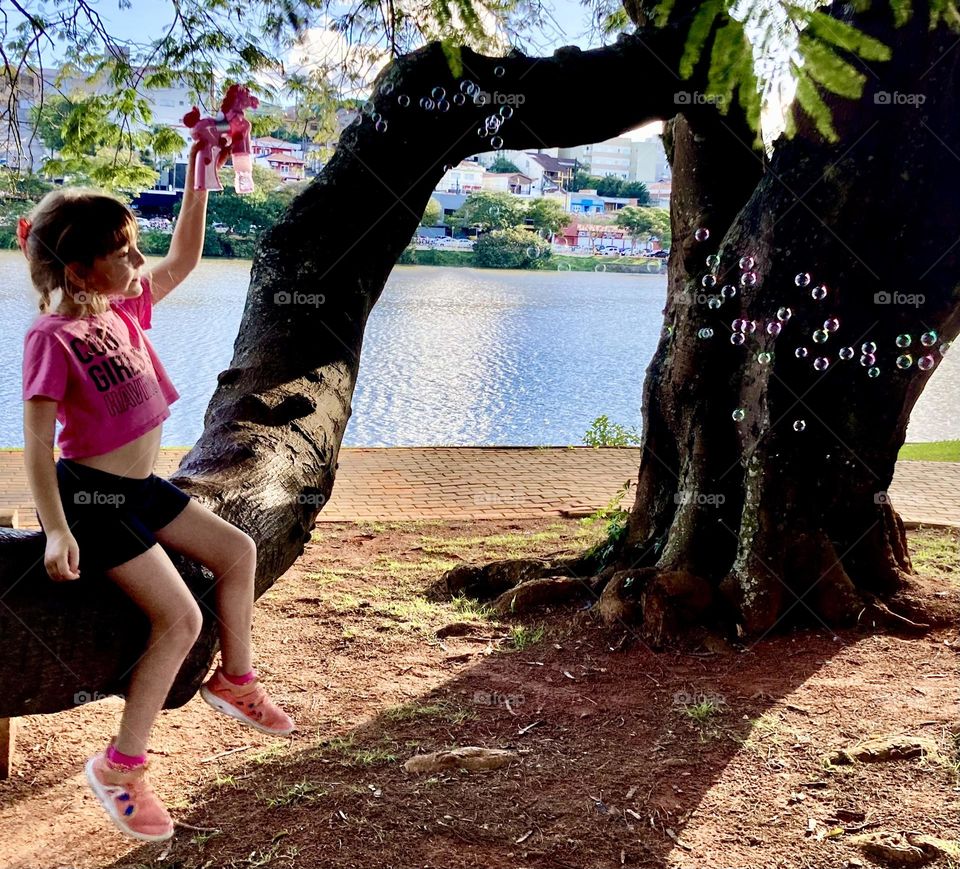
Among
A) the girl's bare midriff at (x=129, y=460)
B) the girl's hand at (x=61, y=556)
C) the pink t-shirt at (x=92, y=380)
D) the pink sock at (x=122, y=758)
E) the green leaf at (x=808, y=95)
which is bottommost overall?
the pink sock at (x=122, y=758)

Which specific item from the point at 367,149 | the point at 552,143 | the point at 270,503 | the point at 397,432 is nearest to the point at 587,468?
the point at 397,432

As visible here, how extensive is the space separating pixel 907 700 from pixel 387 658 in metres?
2.35

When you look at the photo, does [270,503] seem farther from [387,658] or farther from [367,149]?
[387,658]

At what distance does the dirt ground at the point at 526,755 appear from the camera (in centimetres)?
341

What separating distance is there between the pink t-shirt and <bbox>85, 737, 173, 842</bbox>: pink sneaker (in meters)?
0.84

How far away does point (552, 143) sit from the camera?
16.0ft

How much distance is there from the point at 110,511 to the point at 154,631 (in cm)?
33

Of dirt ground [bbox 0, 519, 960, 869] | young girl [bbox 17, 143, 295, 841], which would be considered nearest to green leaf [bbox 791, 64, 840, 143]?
young girl [bbox 17, 143, 295, 841]

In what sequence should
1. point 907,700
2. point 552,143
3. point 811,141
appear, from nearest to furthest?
point 907,700 → point 552,143 → point 811,141

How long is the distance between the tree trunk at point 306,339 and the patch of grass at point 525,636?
1.80 metres

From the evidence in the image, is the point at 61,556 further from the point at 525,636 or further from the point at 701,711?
the point at 525,636

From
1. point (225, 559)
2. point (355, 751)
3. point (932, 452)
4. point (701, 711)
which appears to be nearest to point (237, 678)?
point (225, 559)

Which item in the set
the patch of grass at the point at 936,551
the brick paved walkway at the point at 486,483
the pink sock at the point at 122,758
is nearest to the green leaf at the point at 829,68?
the pink sock at the point at 122,758

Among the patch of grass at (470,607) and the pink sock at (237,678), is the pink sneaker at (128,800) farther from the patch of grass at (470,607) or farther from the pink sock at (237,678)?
the patch of grass at (470,607)
